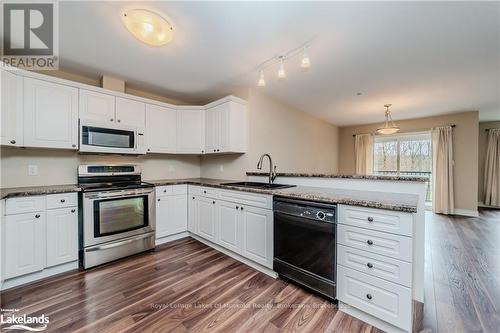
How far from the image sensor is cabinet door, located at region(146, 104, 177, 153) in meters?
3.24

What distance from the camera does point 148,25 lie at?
5.71 feet

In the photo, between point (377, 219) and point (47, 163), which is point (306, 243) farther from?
point (47, 163)

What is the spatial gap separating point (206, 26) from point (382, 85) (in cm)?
293

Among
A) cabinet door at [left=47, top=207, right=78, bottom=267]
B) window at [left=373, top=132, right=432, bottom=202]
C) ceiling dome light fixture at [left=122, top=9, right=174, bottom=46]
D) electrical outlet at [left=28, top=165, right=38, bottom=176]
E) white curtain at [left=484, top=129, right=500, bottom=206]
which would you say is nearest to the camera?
ceiling dome light fixture at [left=122, top=9, right=174, bottom=46]

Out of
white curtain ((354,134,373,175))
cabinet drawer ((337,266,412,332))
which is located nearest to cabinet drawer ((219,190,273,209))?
cabinet drawer ((337,266,412,332))

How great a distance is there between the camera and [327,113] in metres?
5.14

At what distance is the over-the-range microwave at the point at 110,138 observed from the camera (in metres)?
2.53

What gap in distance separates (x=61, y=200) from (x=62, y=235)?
1.23ft

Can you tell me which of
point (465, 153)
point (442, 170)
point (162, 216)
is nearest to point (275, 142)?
point (162, 216)

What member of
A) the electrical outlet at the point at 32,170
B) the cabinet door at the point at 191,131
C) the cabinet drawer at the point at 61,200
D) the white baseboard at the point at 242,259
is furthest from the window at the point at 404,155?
the electrical outlet at the point at 32,170

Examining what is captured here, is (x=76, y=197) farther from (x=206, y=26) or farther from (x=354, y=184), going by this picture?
(x=354, y=184)

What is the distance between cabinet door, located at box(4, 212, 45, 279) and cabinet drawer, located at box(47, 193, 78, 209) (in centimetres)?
12

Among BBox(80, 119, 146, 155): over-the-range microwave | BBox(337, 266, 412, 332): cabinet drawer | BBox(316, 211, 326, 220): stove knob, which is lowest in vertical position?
BBox(337, 266, 412, 332): cabinet drawer

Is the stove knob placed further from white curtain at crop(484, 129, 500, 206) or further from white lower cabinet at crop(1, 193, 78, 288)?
white curtain at crop(484, 129, 500, 206)
